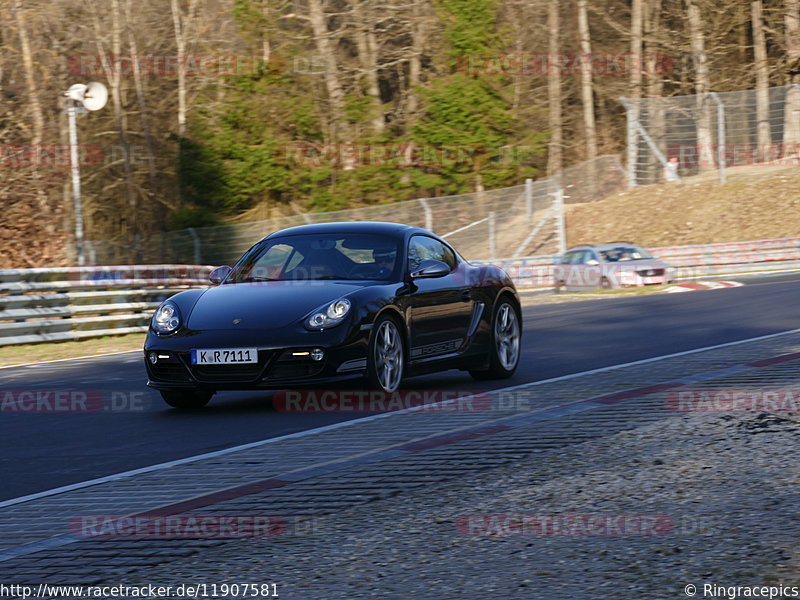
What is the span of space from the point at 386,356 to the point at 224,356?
4.25ft

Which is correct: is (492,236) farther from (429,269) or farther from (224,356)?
(224,356)

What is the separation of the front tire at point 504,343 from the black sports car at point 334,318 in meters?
0.01

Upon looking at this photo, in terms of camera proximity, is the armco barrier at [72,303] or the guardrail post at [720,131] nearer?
the armco barrier at [72,303]

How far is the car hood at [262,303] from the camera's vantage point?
9492mm

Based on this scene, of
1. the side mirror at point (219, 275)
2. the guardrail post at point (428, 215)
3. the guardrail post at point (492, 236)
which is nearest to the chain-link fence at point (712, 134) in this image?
the guardrail post at point (492, 236)

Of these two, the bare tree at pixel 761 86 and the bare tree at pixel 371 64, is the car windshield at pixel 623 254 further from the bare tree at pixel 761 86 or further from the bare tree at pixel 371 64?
the bare tree at pixel 371 64

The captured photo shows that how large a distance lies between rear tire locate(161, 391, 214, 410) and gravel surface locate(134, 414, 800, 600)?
158 inches

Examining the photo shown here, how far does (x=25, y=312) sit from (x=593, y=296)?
13.4 metres

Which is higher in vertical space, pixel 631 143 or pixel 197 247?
pixel 631 143

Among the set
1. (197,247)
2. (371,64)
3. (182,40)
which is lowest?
(197,247)

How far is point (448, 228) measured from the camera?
116 ft

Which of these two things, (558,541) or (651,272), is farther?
(651,272)

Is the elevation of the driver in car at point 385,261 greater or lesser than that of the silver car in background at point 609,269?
greater

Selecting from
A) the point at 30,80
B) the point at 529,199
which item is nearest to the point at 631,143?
the point at 529,199
